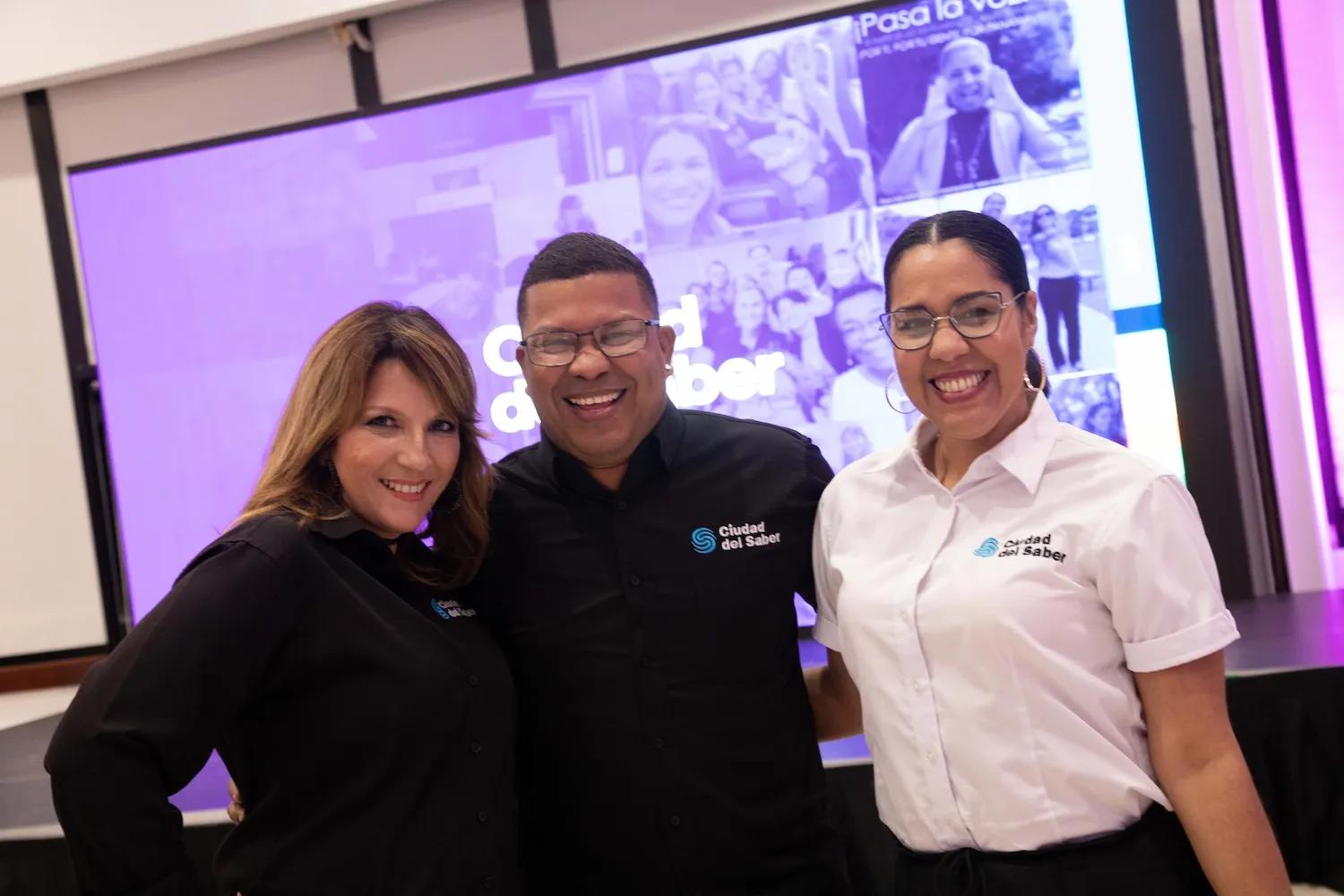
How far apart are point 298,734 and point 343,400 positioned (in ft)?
1.66

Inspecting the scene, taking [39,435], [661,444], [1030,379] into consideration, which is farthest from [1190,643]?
[39,435]

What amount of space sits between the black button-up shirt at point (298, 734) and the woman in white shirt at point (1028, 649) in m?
0.64

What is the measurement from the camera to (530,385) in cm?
199

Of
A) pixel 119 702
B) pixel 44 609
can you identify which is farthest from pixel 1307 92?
pixel 44 609

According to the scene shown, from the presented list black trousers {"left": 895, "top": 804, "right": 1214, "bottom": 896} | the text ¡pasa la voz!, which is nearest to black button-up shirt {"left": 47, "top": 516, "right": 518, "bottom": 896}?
black trousers {"left": 895, "top": 804, "right": 1214, "bottom": 896}

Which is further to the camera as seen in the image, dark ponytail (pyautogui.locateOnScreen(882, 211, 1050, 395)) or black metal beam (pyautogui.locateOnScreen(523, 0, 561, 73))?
black metal beam (pyautogui.locateOnScreen(523, 0, 561, 73))

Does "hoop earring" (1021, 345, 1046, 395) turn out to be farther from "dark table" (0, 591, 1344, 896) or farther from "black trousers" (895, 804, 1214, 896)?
"dark table" (0, 591, 1344, 896)

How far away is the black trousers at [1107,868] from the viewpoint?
1412 millimetres

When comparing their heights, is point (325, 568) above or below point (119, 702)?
above

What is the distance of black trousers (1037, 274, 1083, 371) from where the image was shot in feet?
13.3

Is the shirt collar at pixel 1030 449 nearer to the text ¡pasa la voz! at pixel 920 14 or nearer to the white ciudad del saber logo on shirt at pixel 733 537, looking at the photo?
the white ciudad del saber logo on shirt at pixel 733 537

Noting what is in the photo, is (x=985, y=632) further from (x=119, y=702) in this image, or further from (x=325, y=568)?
(x=119, y=702)

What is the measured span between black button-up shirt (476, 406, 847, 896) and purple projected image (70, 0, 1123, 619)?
2076 millimetres

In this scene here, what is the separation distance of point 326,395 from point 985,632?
41.2 inches
